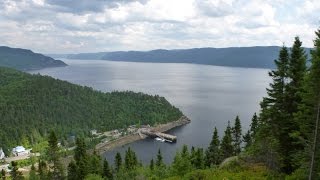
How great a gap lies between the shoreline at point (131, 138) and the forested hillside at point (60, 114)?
18.9ft

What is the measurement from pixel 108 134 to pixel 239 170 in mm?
122826

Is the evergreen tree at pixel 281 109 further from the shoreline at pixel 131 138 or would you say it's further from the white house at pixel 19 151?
the white house at pixel 19 151

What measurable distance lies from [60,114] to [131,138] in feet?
137

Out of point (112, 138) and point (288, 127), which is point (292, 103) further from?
point (112, 138)

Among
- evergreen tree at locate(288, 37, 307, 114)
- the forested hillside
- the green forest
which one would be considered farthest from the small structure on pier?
evergreen tree at locate(288, 37, 307, 114)

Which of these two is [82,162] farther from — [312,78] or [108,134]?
[108,134]

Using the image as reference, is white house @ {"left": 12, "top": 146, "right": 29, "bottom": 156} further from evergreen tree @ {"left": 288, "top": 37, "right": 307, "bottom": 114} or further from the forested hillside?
evergreen tree @ {"left": 288, "top": 37, "right": 307, "bottom": 114}

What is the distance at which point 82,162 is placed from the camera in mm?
Answer: 60250

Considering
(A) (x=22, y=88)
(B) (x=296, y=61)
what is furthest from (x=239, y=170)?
(A) (x=22, y=88)

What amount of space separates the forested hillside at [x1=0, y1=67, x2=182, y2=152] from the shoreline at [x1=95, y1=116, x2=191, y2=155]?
5.77 m

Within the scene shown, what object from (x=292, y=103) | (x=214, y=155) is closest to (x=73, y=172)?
(x=214, y=155)

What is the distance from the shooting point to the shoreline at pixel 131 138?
13588 centimetres

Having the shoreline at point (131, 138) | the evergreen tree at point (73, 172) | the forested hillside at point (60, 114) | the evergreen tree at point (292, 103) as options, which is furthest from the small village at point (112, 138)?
the evergreen tree at point (292, 103)

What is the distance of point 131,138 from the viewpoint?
15088cm
